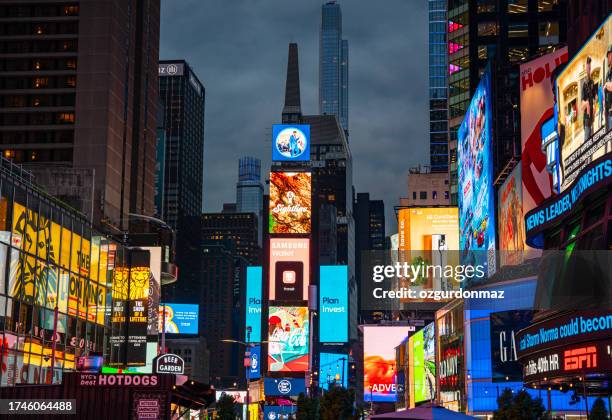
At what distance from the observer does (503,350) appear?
273 ft

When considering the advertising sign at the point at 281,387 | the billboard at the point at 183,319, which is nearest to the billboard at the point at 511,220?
the advertising sign at the point at 281,387

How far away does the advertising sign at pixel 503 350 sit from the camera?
82344mm

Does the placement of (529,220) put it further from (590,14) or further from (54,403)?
(54,403)

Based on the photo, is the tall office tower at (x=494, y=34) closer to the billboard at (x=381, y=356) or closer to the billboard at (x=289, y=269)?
the billboard at (x=289, y=269)

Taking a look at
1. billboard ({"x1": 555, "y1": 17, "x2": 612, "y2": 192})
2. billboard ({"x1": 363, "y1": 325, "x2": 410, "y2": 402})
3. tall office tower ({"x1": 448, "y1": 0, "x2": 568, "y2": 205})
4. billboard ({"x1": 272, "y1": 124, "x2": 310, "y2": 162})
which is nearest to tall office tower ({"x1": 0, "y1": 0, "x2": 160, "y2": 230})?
tall office tower ({"x1": 448, "y1": 0, "x2": 568, "y2": 205})

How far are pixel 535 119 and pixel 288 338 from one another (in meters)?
82.6

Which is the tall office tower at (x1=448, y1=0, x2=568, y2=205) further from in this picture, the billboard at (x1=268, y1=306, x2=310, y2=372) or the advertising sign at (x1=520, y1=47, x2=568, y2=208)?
the billboard at (x1=268, y1=306, x2=310, y2=372)

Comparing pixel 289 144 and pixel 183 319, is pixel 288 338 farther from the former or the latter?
pixel 289 144

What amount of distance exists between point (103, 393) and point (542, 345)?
15.1 m

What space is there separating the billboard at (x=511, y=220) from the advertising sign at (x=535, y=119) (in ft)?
6.56

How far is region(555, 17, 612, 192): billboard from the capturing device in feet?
116

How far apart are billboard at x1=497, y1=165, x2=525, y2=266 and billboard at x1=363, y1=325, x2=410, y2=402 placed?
89.5m

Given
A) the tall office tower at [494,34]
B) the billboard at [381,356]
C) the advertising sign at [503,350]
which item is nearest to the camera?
the advertising sign at [503,350]

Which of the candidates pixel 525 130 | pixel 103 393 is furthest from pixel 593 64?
pixel 525 130
